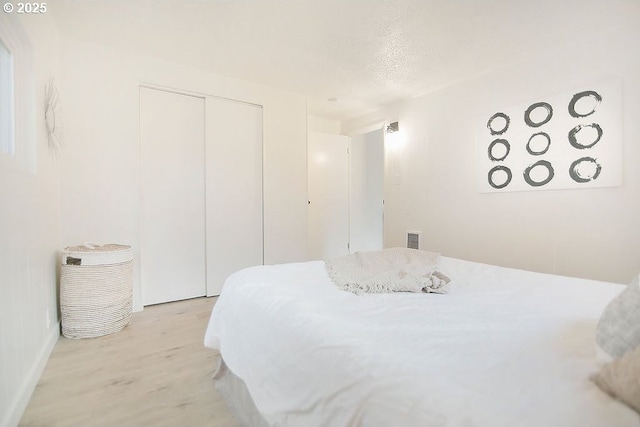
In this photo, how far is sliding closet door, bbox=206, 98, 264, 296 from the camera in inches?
127

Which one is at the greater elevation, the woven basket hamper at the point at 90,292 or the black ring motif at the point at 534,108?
the black ring motif at the point at 534,108

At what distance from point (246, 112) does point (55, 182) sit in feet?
6.04

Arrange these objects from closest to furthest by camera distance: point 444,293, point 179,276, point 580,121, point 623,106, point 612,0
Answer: point 444,293 → point 612,0 → point 623,106 → point 580,121 → point 179,276

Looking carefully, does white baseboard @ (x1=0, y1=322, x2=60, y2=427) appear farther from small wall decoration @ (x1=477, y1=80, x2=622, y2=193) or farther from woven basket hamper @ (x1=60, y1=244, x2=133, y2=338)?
small wall decoration @ (x1=477, y1=80, x2=622, y2=193)

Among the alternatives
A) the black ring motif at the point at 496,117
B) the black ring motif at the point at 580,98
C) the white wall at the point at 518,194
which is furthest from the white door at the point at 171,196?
the black ring motif at the point at 580,98

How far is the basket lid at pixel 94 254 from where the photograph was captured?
2184 millimetres

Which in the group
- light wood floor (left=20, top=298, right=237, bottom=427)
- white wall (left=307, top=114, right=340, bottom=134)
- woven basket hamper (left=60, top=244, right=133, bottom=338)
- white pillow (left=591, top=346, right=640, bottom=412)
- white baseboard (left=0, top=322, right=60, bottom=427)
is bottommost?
light wood floor (left=20, top=298, right=237, bottom=427)

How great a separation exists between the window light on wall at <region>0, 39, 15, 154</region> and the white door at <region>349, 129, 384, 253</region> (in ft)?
12.9

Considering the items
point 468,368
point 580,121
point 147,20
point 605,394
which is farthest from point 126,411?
point 580,121

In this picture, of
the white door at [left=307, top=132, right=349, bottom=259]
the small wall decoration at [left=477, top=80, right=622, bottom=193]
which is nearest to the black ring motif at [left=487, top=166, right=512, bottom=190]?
the small wall decoration at [left=477, top=80, right=622, bottom=193]

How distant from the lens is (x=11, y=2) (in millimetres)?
1432

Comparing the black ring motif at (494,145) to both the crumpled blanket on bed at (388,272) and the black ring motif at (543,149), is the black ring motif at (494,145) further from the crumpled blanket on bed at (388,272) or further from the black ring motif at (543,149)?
the crumpled blanket on bed at (388,272)

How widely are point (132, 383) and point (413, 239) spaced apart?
305cm

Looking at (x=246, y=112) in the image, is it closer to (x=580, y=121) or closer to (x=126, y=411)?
(x=126, y=411)
